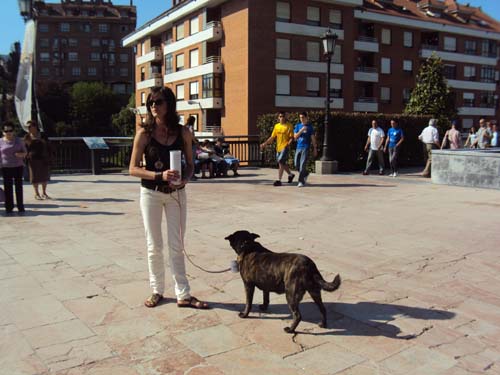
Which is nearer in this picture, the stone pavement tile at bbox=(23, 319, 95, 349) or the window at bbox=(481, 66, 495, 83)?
the stone pavement tile at bbox=(23, 319, 95, 349)

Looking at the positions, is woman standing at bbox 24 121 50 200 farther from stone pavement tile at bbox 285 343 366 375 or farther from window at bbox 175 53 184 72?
window at bbox 175 53 184 72

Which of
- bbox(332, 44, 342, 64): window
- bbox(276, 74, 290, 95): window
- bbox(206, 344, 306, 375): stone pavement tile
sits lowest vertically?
bbox(206, 344, 306, 375): stone pavement tile

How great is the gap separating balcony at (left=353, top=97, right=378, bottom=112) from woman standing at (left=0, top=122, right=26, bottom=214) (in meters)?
40.8

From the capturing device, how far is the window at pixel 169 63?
50.7 m

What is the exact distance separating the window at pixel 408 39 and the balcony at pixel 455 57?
1547 millimetres

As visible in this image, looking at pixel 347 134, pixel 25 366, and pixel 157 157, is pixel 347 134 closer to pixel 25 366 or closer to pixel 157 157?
pixel 157 157

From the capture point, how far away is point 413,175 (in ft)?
54.0

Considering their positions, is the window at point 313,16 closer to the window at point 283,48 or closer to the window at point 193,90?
the window at point 283,48

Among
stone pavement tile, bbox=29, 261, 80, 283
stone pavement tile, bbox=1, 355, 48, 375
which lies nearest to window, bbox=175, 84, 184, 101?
stone pavement tile, bbox=29, 261, 80, 283

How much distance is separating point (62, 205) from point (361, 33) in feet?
144

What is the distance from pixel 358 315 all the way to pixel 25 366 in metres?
2.62

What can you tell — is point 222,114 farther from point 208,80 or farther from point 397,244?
point 397,244

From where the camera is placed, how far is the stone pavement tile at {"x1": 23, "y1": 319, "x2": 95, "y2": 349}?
3.67 meters

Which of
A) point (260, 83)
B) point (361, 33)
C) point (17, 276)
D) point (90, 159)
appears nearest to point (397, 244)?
point (17, 276)
